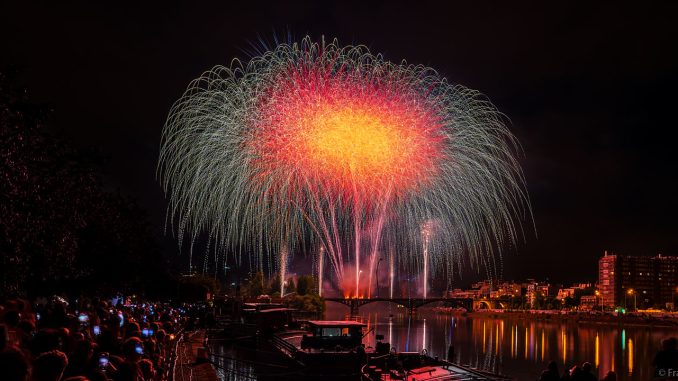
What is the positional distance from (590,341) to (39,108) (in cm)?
11072

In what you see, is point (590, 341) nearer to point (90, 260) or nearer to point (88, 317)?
point (90, 260)

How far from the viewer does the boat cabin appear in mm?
37938

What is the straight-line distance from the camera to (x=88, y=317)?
20.8m

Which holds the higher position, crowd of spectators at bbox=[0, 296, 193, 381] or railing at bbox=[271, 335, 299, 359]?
crowd of spectators at bbox=[0, 296, 193, 381]

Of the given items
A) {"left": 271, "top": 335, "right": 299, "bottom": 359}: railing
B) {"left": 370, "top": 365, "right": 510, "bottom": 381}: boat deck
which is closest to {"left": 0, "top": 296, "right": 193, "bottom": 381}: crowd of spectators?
{"left": 370, "top": 365, "right": 510, "bottom": 381}: boat deck

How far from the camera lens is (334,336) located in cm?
3831

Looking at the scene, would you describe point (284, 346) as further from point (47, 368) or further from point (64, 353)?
point (47, 368)

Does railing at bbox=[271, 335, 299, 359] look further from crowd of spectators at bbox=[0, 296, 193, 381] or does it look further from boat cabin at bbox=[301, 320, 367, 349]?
crowd of spectators at bbox=[0, 296, 193, 381]

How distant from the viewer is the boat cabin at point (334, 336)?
3794 cm

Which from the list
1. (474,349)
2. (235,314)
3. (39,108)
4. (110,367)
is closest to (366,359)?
(39,108)

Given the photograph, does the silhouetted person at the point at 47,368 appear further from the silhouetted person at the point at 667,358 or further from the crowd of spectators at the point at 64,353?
the silhouetted person at the point at 667,358

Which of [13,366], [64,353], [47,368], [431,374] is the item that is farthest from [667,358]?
[431,374]

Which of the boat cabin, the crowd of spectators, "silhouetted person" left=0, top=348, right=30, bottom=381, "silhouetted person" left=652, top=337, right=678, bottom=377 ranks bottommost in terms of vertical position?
the boat cabin

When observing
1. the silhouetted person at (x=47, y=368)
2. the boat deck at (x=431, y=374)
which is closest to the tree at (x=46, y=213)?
the boat deck at (x=431, y=374)
